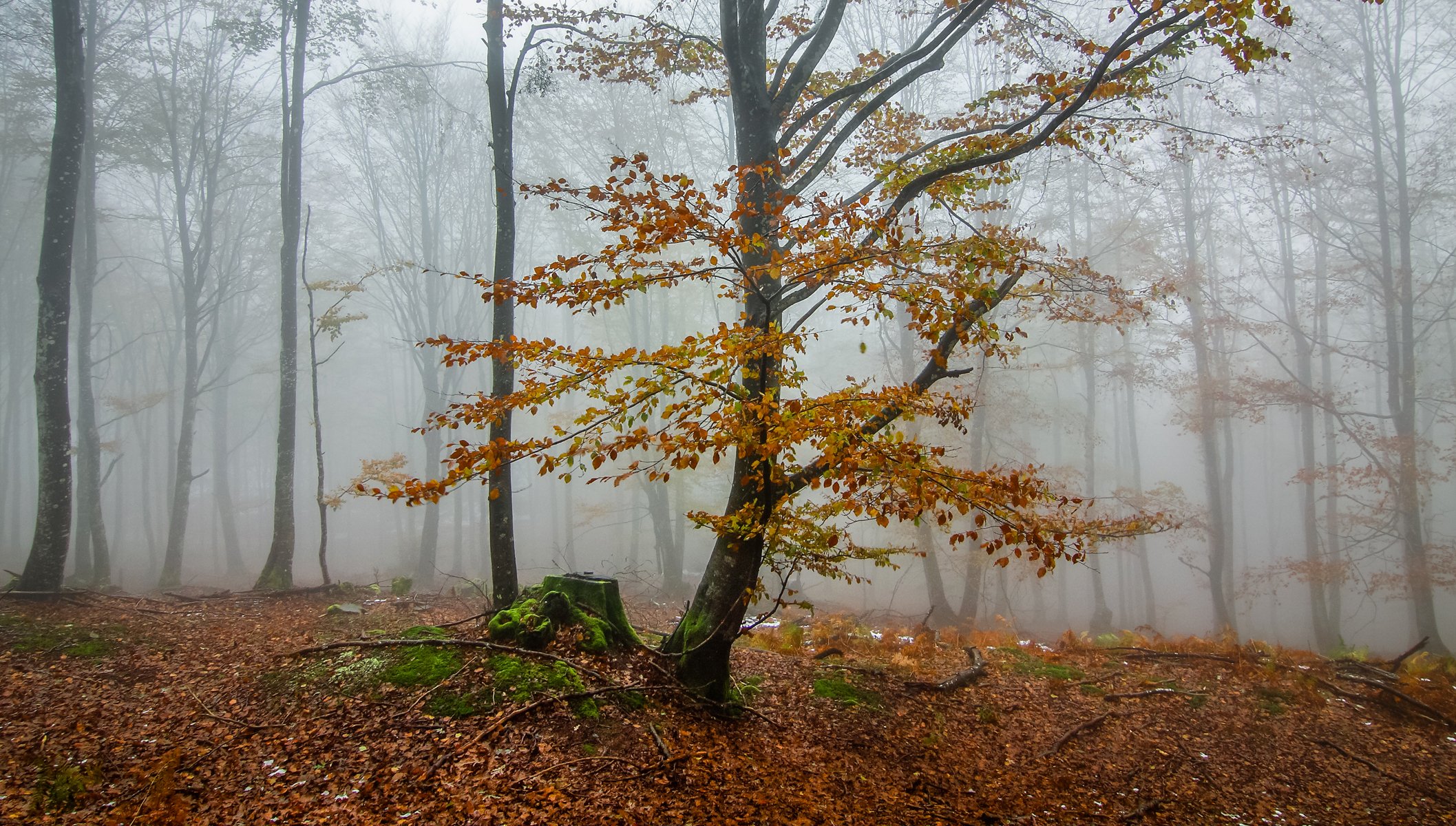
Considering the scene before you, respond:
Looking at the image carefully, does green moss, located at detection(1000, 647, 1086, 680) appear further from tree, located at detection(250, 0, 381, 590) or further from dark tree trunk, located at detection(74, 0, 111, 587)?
dark tree trunk, located at detection(74, 0, 111, 587)

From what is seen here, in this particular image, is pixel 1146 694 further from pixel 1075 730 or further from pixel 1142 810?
pixel 1142 810

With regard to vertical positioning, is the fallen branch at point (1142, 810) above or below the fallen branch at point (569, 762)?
below

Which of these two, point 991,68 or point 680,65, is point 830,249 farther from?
point 991,68

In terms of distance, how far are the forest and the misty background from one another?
202 mm

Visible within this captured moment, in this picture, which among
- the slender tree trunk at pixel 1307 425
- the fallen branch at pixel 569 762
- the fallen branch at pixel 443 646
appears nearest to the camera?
the fallen branch at pixel 569 762

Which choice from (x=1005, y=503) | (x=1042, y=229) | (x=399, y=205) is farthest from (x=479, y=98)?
(x=1005, y=503)

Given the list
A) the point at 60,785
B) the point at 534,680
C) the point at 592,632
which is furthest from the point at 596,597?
the point at 60,785

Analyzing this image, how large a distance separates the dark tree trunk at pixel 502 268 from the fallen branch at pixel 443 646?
130cm

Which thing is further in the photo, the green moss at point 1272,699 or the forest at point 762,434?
the green moss at point 1272,699

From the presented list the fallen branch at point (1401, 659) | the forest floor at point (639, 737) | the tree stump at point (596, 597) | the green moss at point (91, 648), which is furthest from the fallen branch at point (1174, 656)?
the green moss at point (91, 648)

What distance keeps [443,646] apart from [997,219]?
14.9 m

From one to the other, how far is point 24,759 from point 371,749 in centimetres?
179

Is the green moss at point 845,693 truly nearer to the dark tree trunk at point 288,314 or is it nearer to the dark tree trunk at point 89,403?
the dark tree trunk at point 288,314

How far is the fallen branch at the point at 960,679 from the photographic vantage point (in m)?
6.38
